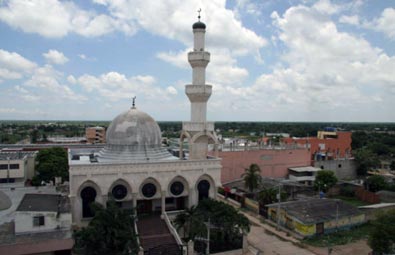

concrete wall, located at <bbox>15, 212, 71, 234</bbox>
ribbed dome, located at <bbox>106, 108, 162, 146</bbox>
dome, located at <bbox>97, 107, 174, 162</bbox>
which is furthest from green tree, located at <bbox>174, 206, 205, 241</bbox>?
ribbed dome, located at <bbox>106, 108, 162, 146</bbox>

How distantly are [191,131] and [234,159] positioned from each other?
16.8 m

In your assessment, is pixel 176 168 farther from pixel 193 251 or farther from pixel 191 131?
pixel 193 251

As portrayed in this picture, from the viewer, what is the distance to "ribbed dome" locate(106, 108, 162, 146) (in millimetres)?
29688

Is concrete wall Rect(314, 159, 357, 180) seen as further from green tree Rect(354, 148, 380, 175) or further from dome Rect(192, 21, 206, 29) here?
dome Rect(192, 21, 206, 29)

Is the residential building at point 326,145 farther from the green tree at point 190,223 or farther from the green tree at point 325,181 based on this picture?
the green tree at point 190,223

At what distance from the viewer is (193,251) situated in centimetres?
2284

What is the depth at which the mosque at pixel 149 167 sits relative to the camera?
26.1 meters

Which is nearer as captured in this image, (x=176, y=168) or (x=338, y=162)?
(x=176, y=168)

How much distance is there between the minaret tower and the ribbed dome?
2.96m

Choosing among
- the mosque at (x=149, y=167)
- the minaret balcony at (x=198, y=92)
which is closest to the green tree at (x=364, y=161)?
the mosque at (x=149, y=167)

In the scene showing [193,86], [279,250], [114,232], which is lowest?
[279,250]

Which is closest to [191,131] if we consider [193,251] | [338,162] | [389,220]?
[193,251]

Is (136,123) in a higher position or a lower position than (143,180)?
higher

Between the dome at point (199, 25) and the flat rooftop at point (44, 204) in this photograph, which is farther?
the dome at point (199, 25)
